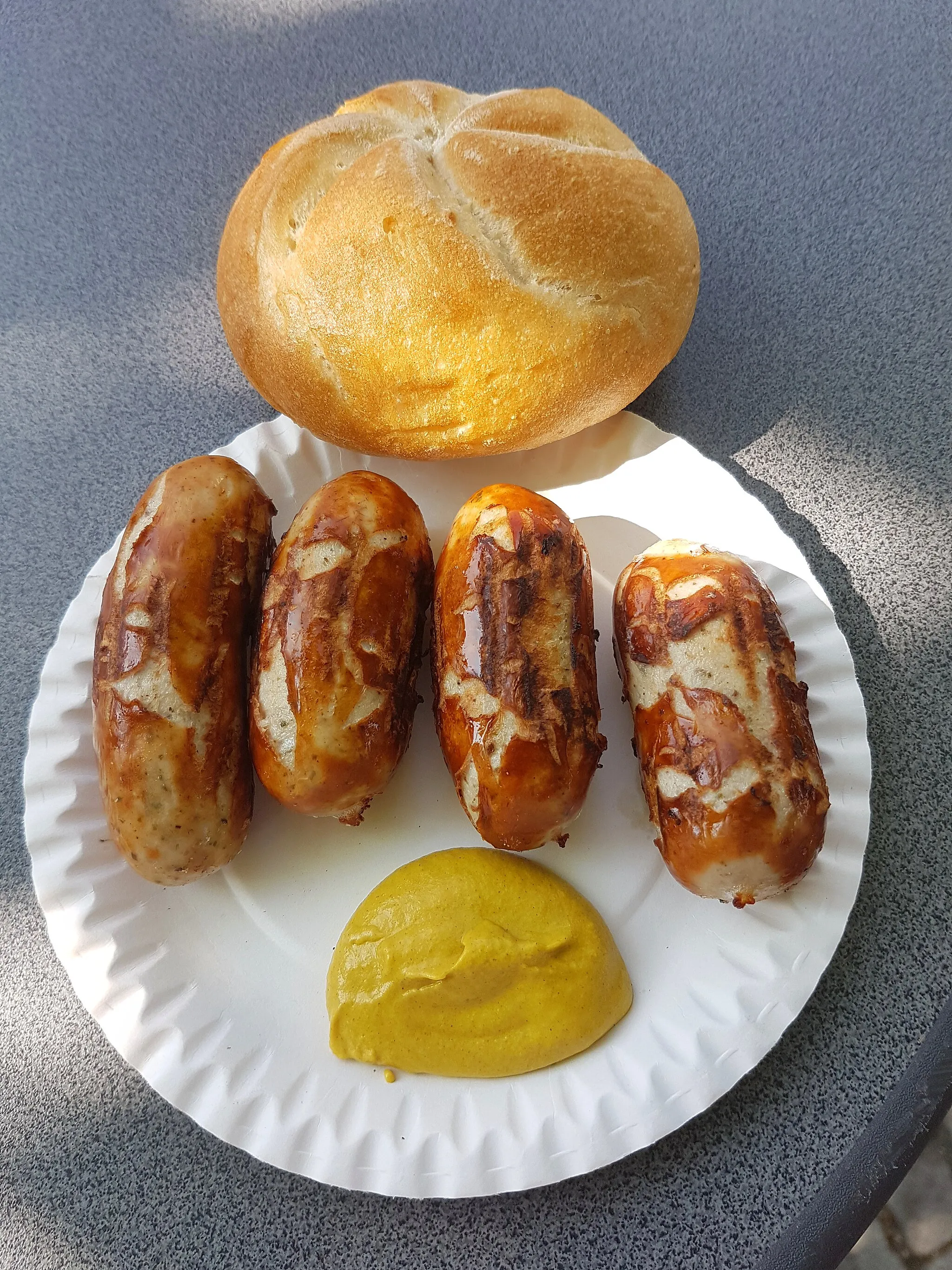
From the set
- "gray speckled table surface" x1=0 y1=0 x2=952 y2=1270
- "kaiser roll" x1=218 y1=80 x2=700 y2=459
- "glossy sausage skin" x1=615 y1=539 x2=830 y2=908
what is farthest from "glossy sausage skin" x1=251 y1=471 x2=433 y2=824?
"gray speckled table surface" x1=0 y1=0 x2=952 y2=1270

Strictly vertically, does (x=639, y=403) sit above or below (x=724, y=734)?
above

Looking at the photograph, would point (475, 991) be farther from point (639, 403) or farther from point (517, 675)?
point (639, 403)

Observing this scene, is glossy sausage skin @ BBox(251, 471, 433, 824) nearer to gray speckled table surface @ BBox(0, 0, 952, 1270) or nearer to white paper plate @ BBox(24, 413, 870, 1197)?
white paper plate @ BBox(24, 413, 870, 1197)

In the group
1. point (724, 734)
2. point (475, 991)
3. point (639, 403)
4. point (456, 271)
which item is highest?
point (456, 271)

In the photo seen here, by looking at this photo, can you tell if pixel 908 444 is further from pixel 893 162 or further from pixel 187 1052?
pixel 187 1052

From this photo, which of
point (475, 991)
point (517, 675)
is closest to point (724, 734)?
point (517, 675)

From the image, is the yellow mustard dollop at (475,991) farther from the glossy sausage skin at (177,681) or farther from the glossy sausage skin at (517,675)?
the glossy sausage skin at (177,681)

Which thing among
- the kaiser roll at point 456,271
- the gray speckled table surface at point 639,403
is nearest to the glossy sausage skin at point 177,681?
the kaiser roll at point 456,271
